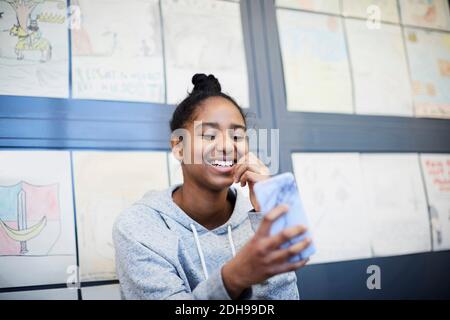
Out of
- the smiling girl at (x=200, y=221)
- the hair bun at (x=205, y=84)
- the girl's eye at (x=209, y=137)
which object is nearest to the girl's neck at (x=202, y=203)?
the smiling girl at (x=200, y=221)

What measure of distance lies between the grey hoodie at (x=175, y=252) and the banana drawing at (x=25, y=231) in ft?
0.99

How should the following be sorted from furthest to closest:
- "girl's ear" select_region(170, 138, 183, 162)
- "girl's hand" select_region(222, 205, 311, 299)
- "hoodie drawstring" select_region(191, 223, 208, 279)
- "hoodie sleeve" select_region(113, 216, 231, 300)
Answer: "girl's ear" select_region(170, 138, 183, 162), "hoodie drawstring" select_region(191, 223, 208, 279), "hoodie sleeve" select_region(113, 216, 231, 300), "girl's hand" select_region(222, 205, 311, 299)

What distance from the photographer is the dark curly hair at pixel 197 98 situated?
2.78ft

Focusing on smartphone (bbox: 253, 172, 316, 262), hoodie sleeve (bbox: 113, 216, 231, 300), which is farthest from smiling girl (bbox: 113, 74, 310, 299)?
smartphone (bbox: 253, 172, 316, 262)

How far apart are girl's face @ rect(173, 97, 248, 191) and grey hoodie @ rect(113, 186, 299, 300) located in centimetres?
9

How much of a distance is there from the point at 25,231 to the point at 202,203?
46cm

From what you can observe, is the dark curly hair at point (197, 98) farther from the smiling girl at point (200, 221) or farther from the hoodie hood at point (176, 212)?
the hoodie hood at point (176, 212)

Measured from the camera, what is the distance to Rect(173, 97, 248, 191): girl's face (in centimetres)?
80

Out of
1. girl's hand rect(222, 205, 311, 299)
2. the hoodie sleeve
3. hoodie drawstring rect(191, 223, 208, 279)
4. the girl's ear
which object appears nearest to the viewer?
girl's hand rect(222, 205, 311, 299)

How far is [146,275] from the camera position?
0.65m

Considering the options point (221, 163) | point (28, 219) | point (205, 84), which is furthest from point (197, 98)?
point (28, 219)

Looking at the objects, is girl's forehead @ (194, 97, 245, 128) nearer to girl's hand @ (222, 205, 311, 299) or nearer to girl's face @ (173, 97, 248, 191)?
girl's face @ (173, 97, 248, 191)
